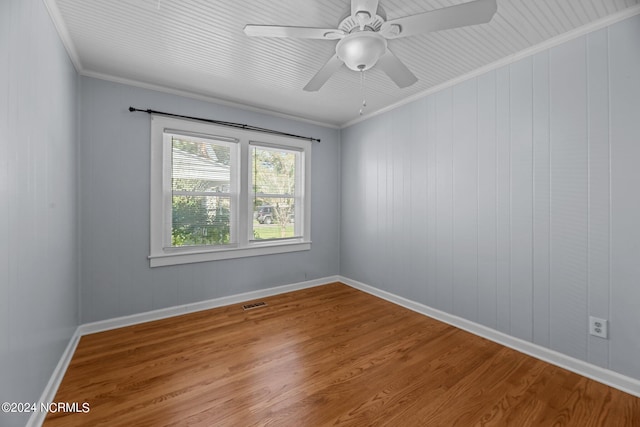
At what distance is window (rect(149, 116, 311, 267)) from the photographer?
117 inches

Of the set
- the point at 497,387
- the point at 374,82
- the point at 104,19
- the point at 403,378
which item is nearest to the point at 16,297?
the point at 104,19

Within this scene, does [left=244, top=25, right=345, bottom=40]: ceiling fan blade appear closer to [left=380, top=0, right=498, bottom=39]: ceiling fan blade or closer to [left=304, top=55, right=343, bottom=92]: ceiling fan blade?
[left=304, top=55, right=343, bottom=92]: ceiling fan blade

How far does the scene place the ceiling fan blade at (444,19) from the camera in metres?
1.31

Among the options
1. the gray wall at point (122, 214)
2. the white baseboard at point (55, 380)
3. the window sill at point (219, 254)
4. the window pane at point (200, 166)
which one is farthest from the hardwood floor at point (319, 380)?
the window pane at point (200, 166)

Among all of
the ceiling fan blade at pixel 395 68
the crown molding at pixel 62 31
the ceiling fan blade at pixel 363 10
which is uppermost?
the crown molding at pixel 62 31

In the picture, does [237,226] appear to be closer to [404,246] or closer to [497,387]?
[404,246]

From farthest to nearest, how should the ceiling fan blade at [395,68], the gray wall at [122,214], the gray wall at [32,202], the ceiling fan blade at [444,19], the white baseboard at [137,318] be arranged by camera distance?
the gray wall at [122,214], the ceiling fan blade at [395,68], the white baseboard at [137,318], the ceiling fan blade at [444,19], the gray wall at [32,202]

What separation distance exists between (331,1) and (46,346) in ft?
9.25

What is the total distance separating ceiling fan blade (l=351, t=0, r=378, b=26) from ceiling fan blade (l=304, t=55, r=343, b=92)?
27cm

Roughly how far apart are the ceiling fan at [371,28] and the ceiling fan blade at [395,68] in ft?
0.10

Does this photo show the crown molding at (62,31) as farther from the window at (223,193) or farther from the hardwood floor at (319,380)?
the hardwood floor at (319,380)

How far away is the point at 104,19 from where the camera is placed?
1880mm

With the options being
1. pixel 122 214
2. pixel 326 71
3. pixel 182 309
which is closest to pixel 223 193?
pixel 122 214

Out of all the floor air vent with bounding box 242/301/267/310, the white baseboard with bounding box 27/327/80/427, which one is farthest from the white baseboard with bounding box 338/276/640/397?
the white baseboard with bounding box 27/327/80/427
